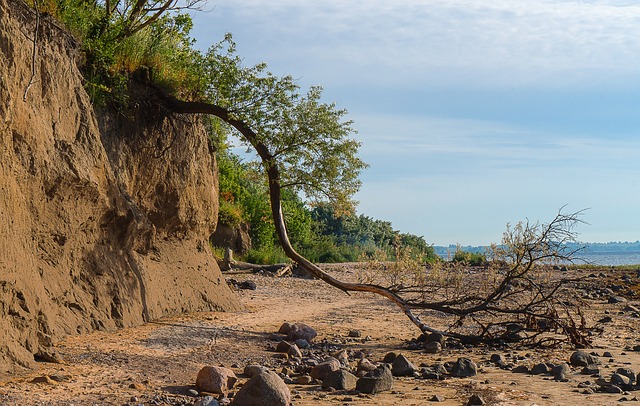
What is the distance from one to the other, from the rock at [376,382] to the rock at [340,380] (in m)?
0.09

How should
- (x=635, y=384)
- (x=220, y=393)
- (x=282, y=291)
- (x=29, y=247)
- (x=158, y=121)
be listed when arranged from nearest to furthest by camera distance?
(x=220, y=393) → (x=635, y=384) → (x=29, y=247) → (x=158, y=121) → (x=282, y=291)

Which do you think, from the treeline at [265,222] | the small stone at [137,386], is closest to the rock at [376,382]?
the small stone at [137,386]

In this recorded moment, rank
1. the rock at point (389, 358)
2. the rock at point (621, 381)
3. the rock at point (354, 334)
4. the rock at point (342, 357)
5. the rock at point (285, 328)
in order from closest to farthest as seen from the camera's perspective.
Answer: the rock at point (621, 381) → the rock at point (342, 357) → the rock at point (389, 358) → the rock at point (285, 328) → the rock at point (354, 334)

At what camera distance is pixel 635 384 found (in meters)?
7.82

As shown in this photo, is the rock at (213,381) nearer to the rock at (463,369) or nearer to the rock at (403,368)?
the rock at (403,368)

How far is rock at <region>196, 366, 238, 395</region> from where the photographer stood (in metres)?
7.07

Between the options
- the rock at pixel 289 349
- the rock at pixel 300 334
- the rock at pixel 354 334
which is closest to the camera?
the rock at pixel 289 349

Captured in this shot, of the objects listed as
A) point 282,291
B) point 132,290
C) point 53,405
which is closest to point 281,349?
point 132,290

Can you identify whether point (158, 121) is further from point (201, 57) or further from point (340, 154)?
point (340, 154)

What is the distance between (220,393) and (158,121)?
238 inches

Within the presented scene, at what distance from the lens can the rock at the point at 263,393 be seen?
21.0 feet

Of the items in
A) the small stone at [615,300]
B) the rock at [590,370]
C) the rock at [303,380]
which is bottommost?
the rock at [303,380]

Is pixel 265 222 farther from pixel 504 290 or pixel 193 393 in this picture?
pixel 193 393

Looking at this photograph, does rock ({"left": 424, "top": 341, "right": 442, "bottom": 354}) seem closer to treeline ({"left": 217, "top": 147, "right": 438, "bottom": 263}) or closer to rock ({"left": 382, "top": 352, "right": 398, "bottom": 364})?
rock ({"left": 382, "top": 352, "right": 398, "bottom": 364})
